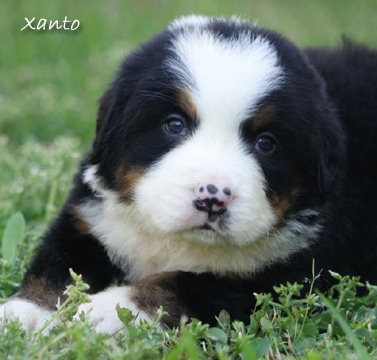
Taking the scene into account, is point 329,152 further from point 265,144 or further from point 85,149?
point 85,149

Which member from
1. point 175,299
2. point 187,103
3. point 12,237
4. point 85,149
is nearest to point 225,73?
point 187,103

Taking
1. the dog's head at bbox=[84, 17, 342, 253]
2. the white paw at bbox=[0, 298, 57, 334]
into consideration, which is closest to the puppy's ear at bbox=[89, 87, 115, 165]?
the dog's head at bbox=[84, 17, 342, 253]

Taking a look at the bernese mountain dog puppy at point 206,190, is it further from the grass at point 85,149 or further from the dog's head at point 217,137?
the grass at point 85,149

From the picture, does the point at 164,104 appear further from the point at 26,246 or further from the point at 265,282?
the point at 26,246

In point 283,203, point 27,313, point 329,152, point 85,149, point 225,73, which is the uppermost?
point 225,73

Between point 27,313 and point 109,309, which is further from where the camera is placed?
point 27,313

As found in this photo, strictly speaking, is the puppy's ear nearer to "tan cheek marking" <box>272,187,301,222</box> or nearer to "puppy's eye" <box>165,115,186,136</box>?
"puppy's eye" <box>165,115,186,136</box>

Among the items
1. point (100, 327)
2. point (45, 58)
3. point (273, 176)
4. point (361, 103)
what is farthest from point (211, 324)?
point (45, 58)
